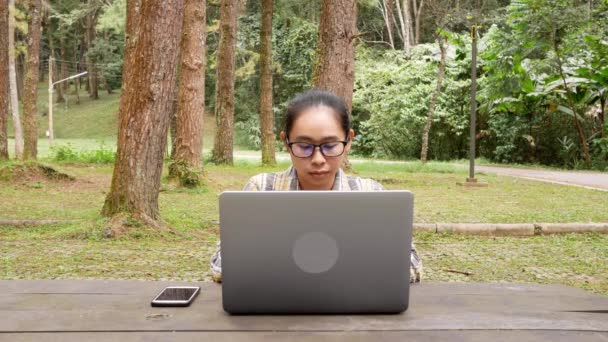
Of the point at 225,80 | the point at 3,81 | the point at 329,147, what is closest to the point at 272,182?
the point at 329,147

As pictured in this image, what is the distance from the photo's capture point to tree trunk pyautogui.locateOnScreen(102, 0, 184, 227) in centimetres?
680

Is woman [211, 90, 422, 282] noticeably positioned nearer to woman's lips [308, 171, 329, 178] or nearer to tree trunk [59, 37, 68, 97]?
woman's lips [308, 171, 329, 178]

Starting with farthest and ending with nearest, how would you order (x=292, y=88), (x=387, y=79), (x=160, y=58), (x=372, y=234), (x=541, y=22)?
1. (x=292, y=88)
2. (x=387, y=79)
3. (x=541, y=22)
4. (x=160, y=58)
5. (x=372, y=234)

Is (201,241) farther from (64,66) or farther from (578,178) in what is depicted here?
(64,66)

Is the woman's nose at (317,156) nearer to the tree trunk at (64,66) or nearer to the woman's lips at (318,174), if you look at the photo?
the woman's lips at (318,174)

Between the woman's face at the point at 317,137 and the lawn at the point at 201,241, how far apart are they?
307 cm

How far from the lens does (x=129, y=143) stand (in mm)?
6840

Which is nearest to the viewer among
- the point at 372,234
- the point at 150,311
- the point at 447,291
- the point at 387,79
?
the point at 372,234

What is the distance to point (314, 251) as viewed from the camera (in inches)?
66.9

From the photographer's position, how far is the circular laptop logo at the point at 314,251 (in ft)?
5.57

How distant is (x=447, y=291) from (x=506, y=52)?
16633mm

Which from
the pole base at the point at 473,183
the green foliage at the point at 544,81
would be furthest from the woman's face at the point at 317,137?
the green foliage at the point at 544,81

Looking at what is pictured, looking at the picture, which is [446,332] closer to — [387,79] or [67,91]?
[387,79]

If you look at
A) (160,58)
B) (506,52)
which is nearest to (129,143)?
(160,58)
